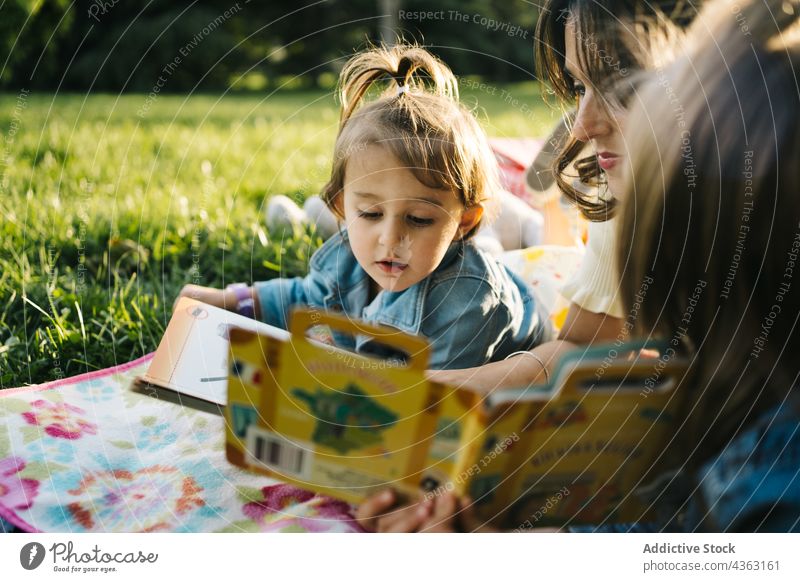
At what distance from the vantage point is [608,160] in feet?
3.15

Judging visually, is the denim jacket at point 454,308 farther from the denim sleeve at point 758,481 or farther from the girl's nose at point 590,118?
the denim sleeve at point 758,481

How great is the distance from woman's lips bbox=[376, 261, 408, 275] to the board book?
21 centimetres

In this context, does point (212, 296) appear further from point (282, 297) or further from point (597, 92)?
point (597, 92)

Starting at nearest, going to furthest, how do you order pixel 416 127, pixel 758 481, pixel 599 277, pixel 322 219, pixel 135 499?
1. pixel 758 481
2. pixel 135 499
3. pixel 416 127
4. pixel 599 277
5. pixel 322 219

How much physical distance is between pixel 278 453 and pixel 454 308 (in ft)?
0.93

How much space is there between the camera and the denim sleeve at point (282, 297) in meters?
1.10

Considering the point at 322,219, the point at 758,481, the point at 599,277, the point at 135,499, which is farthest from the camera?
the point at 322,219

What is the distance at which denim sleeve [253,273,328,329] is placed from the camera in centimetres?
110

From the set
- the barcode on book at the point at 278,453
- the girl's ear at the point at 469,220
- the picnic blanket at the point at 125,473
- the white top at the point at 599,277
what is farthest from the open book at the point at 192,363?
the white top at the point at 599,277

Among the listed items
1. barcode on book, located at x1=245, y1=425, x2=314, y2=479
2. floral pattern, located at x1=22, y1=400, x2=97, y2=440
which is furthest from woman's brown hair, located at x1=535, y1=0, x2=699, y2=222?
floral pattern, located at x1=22, y1=400, x2=97, y2=440

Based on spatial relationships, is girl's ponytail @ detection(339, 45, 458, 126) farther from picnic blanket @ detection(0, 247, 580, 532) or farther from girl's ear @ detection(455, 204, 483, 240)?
picnic blanket @ detection(0, 247, 580, 532)

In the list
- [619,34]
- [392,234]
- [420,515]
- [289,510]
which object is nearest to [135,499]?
[289,510]

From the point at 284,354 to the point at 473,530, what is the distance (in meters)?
0.22

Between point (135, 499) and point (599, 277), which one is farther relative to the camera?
point (599, 277)
